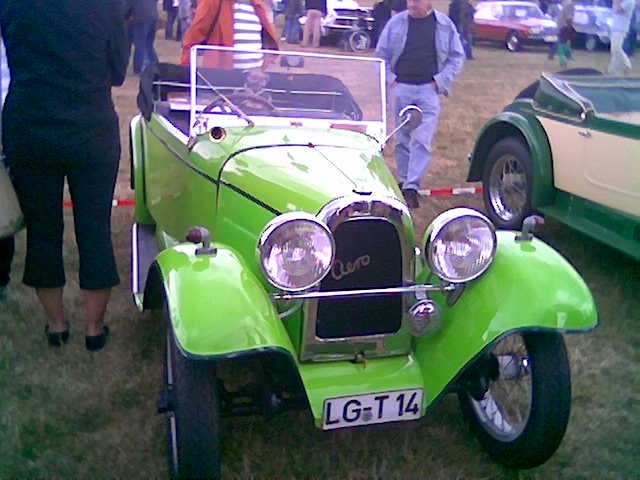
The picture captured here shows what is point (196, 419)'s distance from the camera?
226 centimetres

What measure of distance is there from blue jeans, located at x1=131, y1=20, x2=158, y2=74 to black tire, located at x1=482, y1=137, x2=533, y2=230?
656 cm

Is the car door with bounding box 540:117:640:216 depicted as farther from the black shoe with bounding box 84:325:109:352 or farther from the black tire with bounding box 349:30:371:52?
the black tire with bounding box 349:30:371:52

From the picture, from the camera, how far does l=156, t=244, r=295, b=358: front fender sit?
2.22 metres

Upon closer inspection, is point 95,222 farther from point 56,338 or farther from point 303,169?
point 303,169

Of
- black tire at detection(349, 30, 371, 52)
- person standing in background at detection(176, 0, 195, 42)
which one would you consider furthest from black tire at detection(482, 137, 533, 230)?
black tire at detection(349, 30, 371, 52)

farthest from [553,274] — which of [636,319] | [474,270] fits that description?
[636,319]

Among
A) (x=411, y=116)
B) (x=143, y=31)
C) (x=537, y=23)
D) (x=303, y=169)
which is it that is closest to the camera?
(x=303, y=169)

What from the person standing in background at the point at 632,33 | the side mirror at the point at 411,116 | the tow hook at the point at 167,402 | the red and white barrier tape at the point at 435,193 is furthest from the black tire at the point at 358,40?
the tow hook at the point at 167,402

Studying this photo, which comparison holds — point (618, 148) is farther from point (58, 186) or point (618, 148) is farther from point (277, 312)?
point (58, 186)

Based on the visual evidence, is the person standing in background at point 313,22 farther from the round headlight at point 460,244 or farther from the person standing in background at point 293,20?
the round headlight at point 460,244

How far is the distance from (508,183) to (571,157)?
2.37 ft

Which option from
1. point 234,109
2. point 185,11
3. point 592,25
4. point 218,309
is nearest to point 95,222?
point 234,109

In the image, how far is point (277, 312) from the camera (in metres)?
2.57

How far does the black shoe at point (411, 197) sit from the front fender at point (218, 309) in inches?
130
